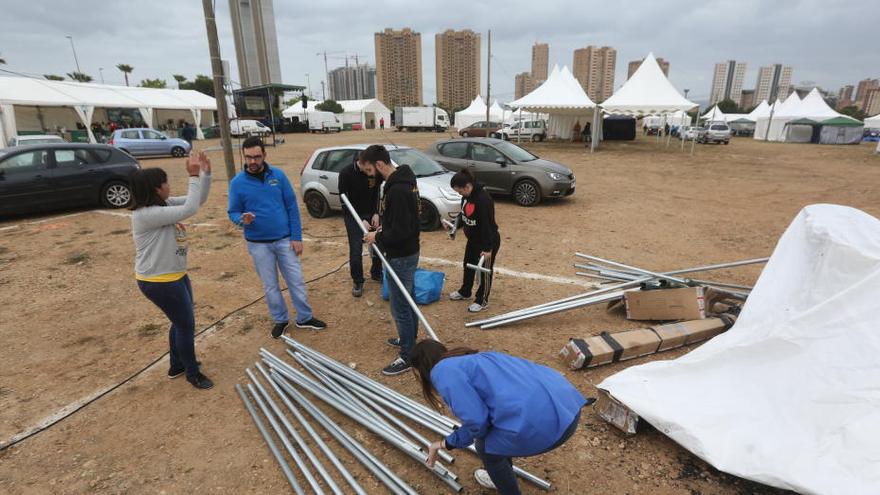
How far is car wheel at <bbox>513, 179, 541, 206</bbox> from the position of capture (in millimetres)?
9994

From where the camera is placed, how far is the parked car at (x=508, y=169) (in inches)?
393

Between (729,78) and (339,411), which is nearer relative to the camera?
(339,411)

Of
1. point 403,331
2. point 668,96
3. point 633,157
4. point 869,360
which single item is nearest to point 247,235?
point 403,331

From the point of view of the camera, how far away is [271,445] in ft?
9.66

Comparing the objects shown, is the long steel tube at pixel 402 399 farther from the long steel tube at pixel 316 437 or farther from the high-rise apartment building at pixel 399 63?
the high-rise apartment building at pixel 399 63

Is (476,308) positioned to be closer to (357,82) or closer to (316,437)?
(316,437)

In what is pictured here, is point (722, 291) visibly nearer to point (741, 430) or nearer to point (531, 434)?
point (741, 430)

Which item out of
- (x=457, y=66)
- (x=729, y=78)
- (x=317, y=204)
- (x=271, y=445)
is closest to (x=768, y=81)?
(x=729, y=78)

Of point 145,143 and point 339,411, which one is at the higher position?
point 145,143

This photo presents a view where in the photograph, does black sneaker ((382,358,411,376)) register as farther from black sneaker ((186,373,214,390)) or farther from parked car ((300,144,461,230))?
parked car ((300,144,461,230))

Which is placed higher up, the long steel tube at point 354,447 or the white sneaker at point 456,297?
the white sneaker at point 456,297

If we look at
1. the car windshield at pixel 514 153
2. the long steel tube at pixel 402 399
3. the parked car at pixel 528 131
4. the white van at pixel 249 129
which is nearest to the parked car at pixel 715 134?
the parked car at pixel 528 131

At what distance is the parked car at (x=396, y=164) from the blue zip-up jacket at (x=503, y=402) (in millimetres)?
5677

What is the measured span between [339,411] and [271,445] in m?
0.55
